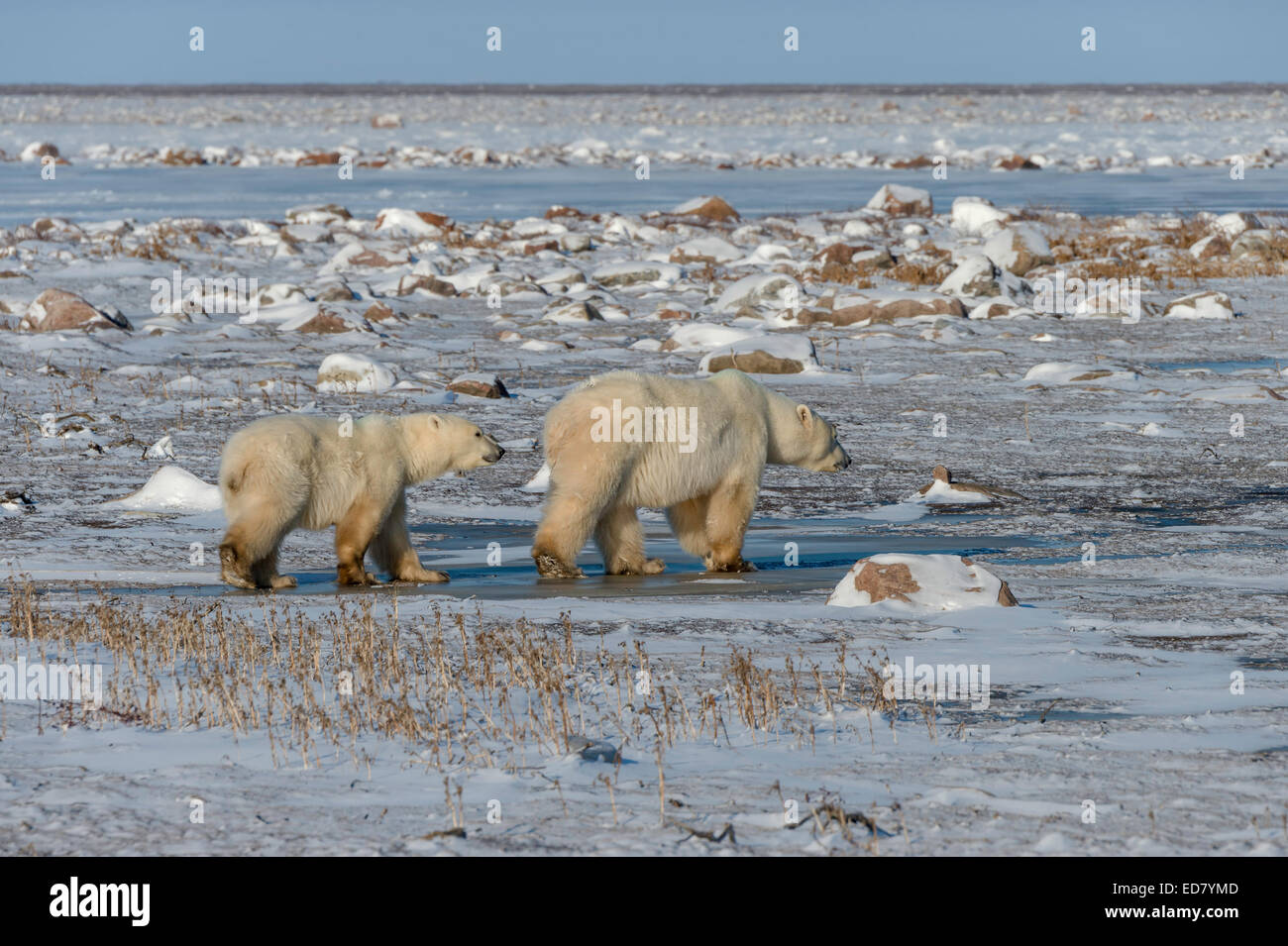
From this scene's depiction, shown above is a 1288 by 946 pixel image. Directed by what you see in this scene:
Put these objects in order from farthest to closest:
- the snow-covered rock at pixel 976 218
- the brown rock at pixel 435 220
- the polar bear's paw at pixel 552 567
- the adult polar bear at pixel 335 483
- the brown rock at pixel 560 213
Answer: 1. the brown rock at pixel 560 213
2. the snow-covered rock at pixel 976 218
3. the brown rock at pixel 435 220
4. the polar bear's paw at pixel 552 567
5. the adult polar bear at pixel 335 483

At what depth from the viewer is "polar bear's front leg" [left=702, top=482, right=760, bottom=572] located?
28.1 ft

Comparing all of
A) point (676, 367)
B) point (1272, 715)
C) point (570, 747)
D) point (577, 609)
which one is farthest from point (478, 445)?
point (676, 367)

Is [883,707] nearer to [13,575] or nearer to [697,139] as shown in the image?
[13,575]

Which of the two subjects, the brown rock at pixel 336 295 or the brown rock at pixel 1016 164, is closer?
the brown rock at pixel 336 295

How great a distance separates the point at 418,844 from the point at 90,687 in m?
2.05

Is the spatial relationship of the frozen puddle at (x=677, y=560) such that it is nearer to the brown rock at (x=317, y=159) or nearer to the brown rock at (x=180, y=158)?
the brown rock at (x=317, y=159)

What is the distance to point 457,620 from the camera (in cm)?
681

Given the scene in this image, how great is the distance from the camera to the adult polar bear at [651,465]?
798 centimetres

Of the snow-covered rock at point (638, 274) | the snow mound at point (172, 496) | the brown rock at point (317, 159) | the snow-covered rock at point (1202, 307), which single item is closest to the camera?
the snow mound at point (172, 496)

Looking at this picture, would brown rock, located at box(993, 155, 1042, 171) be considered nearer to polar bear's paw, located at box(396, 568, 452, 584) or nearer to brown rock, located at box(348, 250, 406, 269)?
brown rock, located at box(348, 250, 406, 269)

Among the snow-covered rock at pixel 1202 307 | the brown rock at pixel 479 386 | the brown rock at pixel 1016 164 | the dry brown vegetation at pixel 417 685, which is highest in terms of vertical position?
the brown rock at pixel 1016 164

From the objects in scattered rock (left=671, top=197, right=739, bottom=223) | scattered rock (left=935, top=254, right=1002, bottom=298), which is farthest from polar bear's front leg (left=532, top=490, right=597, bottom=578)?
scattered rock (left=671, top=197, right=739, bottom=223)

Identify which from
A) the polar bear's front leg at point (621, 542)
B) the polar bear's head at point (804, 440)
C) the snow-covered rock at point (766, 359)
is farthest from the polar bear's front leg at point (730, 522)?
the snow-covered rock at point (766, 359)

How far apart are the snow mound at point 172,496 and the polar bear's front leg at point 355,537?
1.87 meters
